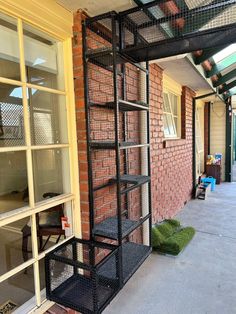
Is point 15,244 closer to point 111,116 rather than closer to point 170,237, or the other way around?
point 111,116

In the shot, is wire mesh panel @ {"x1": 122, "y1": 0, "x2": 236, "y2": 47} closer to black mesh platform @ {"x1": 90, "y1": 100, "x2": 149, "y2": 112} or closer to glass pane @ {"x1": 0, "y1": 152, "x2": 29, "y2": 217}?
black mesh platform @ {"x1": 90, "y1": 100, "x2": 149, "y2": 112}

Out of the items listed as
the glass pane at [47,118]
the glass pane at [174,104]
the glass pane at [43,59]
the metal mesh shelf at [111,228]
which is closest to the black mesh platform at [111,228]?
the metal mesh shelf at [111,228]

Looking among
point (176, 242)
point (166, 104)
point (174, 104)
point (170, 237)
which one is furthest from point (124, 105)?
point (174, 104)

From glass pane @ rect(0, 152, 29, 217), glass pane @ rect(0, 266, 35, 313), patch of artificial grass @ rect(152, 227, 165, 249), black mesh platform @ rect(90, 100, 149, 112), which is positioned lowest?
patch of artificial grass @ rect(152, 227, 165, 249)

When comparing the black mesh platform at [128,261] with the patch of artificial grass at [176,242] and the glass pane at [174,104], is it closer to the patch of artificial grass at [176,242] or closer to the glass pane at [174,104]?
the patch of artificial grass at [176,242]

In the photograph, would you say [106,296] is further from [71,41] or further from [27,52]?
[71,41]

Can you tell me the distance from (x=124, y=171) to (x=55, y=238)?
99 centimetres

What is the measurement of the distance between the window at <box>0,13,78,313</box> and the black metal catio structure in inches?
6.8

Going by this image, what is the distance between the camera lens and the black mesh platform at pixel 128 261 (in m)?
1.93

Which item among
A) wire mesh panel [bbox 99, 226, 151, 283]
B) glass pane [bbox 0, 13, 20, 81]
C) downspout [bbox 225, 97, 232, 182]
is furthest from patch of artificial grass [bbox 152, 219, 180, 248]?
downspout [bbox 225, 97, 232, 182]

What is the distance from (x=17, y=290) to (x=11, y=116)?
1340 mm

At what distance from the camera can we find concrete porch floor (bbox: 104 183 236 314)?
200 cm

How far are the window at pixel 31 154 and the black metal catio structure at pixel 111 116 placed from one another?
0.57 ft

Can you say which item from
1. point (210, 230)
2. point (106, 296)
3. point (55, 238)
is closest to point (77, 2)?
point (55, 238)
